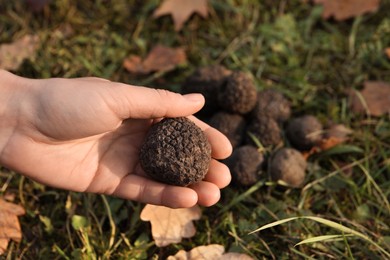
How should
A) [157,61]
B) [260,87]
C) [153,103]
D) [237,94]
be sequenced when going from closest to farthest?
[153,103] → [237,94] → [260,87] → [157,61]

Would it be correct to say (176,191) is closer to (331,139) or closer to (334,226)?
(334,226)

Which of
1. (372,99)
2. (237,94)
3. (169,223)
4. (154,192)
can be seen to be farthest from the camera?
(372,99)

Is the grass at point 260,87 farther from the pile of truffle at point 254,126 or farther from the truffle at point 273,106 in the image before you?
the truffle at point 273,106

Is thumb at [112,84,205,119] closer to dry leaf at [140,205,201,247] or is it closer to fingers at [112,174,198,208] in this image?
fingers at [112,174,198,208]

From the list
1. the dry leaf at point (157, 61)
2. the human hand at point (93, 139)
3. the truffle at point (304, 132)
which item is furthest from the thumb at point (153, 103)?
the dry leaf at point (157, 61)

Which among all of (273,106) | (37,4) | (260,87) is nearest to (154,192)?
(273,106)

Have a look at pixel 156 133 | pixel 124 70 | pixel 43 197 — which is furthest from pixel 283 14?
pixel 43 197
